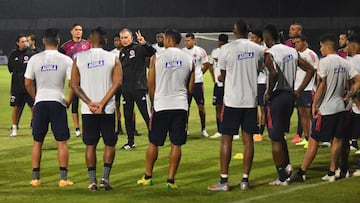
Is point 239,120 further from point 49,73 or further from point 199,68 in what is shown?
point 199,68

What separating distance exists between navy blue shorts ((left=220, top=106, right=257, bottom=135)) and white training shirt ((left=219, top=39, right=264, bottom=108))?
69 millimetres

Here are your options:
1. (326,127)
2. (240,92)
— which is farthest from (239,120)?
(326,127)

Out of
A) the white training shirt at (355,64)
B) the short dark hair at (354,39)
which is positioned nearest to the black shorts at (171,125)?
the white training shirt at (355,64)

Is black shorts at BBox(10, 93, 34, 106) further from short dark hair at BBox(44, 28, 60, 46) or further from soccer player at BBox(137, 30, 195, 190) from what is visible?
soccer player at BBox(137, 30, 195, 190)

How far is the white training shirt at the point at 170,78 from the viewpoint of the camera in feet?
29.5

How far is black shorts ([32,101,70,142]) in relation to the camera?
30.4 feet

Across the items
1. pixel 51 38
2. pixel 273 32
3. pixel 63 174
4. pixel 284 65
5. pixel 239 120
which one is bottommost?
pixel 63 174

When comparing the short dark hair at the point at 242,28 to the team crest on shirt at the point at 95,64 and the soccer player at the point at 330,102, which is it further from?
the team crest on shirt at the point at 95,64

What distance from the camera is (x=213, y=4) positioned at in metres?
50.0

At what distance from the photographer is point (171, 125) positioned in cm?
912

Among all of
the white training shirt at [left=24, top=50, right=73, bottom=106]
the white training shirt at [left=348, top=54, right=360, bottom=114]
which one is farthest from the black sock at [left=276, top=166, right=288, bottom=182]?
the white training shirt at [left=24, top=50, right=73, bottom=106]

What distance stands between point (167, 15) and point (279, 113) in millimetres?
40774

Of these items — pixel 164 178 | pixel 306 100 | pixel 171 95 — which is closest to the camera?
pixel 171 95

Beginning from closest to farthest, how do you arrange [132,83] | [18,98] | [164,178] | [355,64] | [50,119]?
[50,119] < [355,64] < [164,178] < [132,83] < [18,98]
